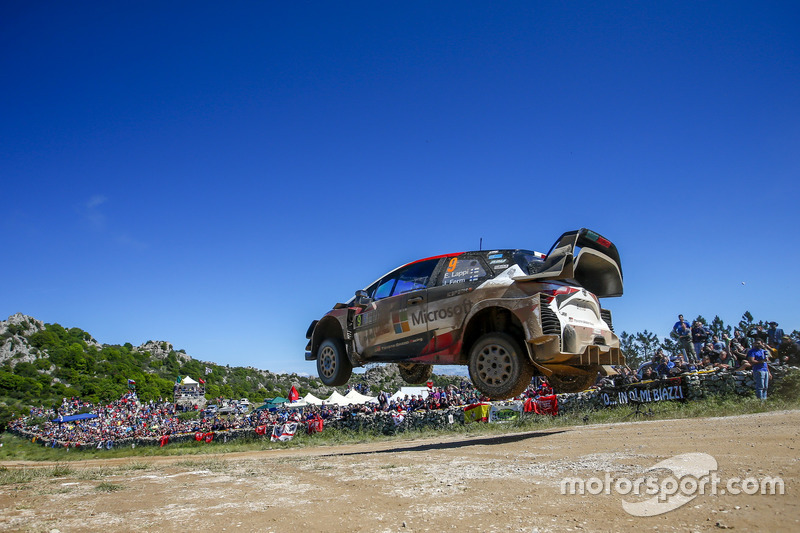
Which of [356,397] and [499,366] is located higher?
[499,366]

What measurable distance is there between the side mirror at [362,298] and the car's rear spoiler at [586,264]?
2653 millimetres

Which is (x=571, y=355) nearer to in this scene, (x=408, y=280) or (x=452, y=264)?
(x=452, y=264)

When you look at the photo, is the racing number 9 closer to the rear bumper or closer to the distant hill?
the rear bumper

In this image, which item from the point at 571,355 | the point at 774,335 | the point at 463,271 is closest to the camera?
the point at 571,355

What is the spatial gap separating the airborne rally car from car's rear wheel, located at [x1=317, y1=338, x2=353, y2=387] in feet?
0.81

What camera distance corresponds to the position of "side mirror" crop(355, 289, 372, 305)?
782cm

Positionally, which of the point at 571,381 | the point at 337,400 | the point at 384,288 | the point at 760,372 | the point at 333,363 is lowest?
the point at 337,400

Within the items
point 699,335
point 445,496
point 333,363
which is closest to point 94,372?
point 333,363

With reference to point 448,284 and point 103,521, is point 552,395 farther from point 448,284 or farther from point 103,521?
point 103,521

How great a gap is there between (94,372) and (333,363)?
246 ft

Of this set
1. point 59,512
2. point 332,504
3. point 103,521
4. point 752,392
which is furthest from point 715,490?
point 752,392

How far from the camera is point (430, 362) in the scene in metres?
6.82

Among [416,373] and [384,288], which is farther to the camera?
[416,373]

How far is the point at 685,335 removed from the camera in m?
15.4
